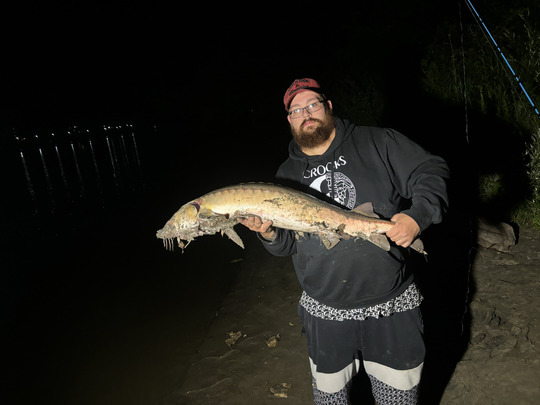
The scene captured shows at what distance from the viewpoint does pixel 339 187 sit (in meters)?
2.54

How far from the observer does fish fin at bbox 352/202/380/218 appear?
230 cm

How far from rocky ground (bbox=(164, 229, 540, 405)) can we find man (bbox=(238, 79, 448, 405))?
131 centimetres

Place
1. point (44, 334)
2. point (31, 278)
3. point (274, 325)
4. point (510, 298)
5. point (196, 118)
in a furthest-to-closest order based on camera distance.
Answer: point (196, 118) < point (31, 278) < point (44, 334) < point (274, 325) < point (510, 298)

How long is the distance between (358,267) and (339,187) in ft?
1.94

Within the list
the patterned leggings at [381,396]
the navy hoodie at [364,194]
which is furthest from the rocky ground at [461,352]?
the navy hoodie at [364,194]

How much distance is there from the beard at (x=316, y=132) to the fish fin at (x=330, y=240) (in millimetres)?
706

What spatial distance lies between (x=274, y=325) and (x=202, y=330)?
129cm

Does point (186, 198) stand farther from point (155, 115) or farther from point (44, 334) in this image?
point (155, 115)

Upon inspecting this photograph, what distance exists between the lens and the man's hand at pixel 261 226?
2598 mm

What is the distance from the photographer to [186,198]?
14484 mm

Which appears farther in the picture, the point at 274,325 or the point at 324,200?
the point at 274,325

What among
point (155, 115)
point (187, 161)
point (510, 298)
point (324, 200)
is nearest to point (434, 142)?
point (510, 298)

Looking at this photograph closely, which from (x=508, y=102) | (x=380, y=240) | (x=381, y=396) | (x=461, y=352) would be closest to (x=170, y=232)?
(x=380, y=240)

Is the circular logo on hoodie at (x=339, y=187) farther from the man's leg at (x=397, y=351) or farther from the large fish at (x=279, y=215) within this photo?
the man's leg at (x=397, y=351)
